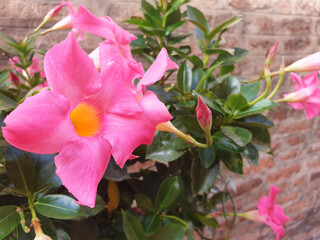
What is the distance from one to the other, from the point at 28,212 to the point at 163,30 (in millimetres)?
506

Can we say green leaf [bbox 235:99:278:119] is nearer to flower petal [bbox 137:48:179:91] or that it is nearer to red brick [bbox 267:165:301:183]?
flower petal [bbox 137:48:179:91]

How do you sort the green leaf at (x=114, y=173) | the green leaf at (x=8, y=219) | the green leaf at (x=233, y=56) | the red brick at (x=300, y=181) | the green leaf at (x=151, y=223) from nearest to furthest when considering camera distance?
the green leaf at (x=8, y=219), the green leaf at (x=114, y=173), the green leaf at (x=151, y=223), the green leaf at (x=233, y=56), the red brick at (x=300, y=181)

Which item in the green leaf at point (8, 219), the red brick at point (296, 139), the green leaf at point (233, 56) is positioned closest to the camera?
the green leaf at point (8, 219)

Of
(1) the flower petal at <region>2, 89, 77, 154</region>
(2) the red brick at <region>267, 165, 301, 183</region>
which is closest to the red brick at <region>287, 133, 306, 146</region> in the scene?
(2) the red brick at <region>267, 165, 301, 183</region>

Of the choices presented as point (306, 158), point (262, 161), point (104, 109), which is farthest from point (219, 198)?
point (306, 158)

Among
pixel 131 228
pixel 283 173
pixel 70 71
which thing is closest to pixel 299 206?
pixel 283 173

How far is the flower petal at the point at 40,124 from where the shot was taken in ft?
0.71

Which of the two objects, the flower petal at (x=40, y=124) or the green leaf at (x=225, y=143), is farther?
the green leaf at (x=225, y=143)

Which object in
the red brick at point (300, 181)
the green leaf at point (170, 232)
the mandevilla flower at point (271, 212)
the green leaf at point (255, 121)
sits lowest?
the red brick at point (300, 181)

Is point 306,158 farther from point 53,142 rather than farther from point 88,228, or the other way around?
point 53,142

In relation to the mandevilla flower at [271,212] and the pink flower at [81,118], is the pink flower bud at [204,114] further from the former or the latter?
the mandevilla flower at [271,212]

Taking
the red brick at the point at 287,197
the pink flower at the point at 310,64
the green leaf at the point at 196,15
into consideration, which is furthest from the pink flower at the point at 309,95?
the red brick at the point at 287,197

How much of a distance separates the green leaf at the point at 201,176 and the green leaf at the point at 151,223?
0.35 ft

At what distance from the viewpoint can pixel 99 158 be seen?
0.27 metres
